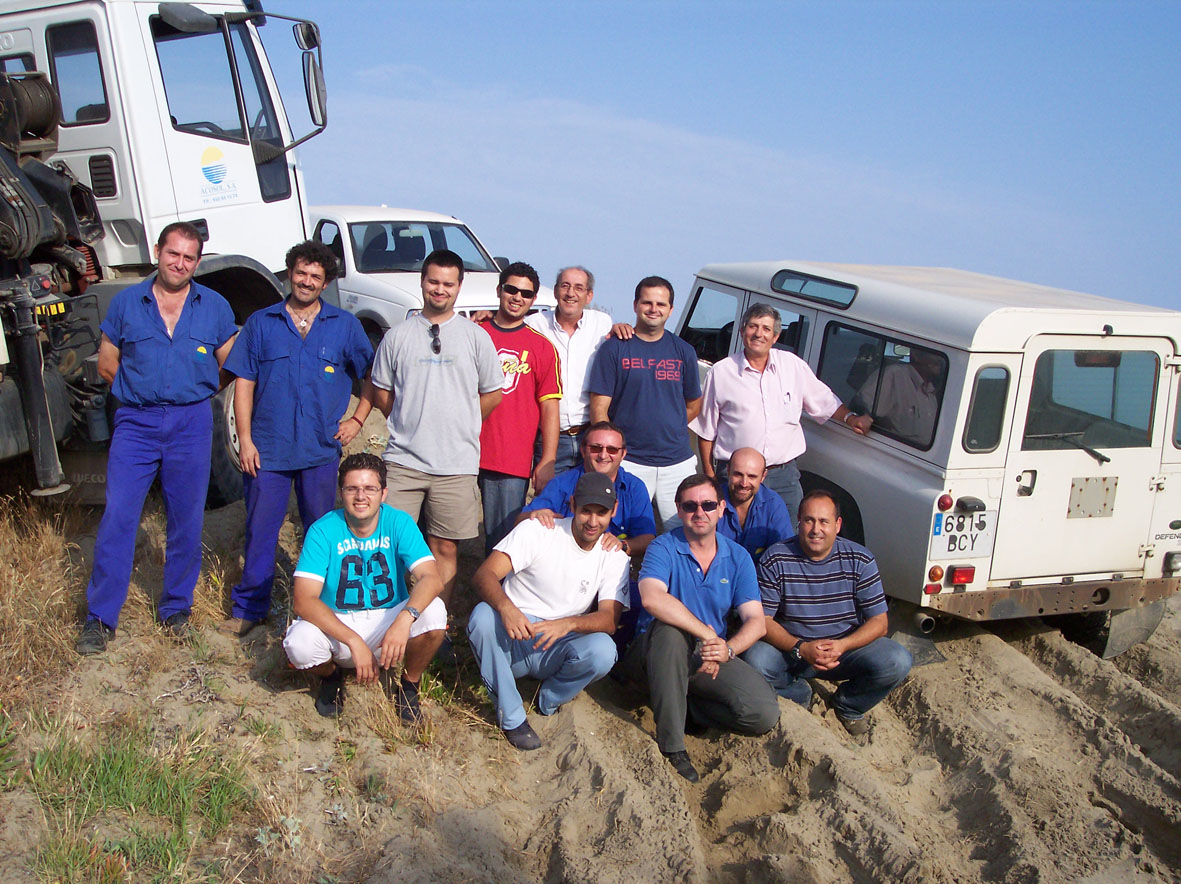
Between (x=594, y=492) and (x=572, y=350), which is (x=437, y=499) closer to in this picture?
(x=594, y=492)

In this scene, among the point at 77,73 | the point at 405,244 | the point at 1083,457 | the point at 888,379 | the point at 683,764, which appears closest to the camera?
the point at 683,764

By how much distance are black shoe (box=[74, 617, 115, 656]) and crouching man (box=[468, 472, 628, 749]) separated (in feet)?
5.57

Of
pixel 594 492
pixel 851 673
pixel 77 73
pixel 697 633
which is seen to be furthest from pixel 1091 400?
pixel 77 73

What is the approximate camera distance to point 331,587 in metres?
4.39

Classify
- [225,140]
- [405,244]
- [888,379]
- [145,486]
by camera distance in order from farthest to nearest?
1. [405,244]
2. [225,140]
3. [888,379]
4. [145,486]

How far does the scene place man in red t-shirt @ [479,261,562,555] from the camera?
16.8 ft

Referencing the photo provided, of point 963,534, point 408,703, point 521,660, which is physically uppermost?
point 963,534

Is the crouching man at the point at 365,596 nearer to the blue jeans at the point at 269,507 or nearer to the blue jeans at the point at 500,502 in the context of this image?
the blue jeans at the point at 269,507

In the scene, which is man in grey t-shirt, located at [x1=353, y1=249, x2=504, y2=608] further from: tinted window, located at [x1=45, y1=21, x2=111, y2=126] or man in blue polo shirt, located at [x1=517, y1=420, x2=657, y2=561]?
tinted window, located at [x1=45, y1=21, x2=111, y2=126]

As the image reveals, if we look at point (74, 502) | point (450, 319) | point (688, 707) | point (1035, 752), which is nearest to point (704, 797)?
point (688, 707)

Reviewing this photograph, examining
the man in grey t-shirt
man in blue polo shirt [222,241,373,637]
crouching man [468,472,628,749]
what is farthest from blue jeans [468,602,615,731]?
man in blue polo shirt [222,241,373,637]

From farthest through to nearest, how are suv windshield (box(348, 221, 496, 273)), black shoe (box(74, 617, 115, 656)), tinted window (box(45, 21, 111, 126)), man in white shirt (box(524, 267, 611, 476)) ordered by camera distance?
suv windshield (box(348, 221, 496, 273)), tinted window (box(45, 21, 111, 126)), man in white shirt (box(524, 267, 611, 476)), black shoe (box(74, 617, 115, 656))

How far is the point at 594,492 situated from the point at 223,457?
295cm

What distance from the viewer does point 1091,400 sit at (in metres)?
5.11
